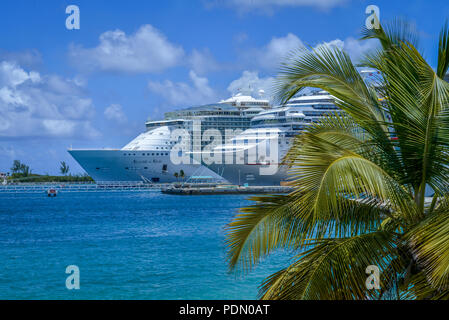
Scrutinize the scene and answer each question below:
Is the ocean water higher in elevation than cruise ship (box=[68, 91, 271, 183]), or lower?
lower

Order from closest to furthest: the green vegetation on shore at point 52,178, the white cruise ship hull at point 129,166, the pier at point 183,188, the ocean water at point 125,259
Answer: the ocean water at point 125,259 < the pier at point 183,188 < the white cruise ship hull at point 129,166 < the green vegetation on shore at point 52,178

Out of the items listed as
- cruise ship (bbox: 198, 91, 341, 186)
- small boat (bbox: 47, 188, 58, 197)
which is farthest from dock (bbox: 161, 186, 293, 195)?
small boat (bbox: 47, 188, 58, 197)

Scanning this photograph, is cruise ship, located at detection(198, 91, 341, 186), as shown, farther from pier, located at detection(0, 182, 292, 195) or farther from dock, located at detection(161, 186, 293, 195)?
pier, located at detection(0, 182, 292, 195)

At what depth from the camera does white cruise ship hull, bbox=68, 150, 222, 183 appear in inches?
2360

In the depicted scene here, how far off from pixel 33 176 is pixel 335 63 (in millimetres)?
118846

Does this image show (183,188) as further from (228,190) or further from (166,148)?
(228,190)

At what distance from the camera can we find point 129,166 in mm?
61438

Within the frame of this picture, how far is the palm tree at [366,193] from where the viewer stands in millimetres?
3607

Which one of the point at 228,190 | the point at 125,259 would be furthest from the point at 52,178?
the point at 125,259

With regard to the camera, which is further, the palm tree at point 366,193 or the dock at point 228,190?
the dock at point 228,190

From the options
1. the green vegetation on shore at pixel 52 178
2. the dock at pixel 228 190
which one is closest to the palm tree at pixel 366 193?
the dock at pixel 228 190

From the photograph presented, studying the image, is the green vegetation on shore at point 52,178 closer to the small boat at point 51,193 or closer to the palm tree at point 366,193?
the small boat at point 51,193

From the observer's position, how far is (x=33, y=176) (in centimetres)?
11588

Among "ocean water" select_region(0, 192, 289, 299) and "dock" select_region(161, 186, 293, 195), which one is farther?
→ "dock" select_region(161, 186, 293, 195)
